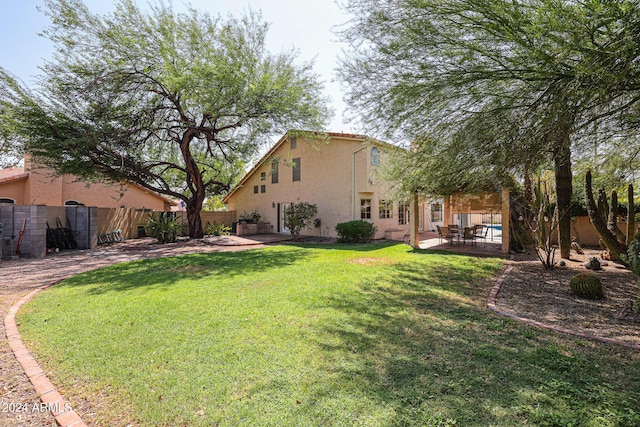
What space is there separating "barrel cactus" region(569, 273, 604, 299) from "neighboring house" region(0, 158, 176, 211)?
20.8 m

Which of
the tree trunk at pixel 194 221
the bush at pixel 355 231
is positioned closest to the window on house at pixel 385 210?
the bush at pixel 355 231

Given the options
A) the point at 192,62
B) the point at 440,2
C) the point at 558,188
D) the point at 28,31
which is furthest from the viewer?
the point at 192,62

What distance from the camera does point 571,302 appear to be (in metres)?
5.80

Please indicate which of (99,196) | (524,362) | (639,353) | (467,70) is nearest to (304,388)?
(524,362)

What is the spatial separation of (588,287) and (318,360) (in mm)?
5881

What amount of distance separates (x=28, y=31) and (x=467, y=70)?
16.3m

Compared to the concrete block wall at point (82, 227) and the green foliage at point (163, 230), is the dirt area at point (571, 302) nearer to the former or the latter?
the green foliage at point (163, 230)

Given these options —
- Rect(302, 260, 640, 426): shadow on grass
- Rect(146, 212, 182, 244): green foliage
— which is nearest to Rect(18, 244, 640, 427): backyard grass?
Rect(302, 260, 640, 426): shadow on grass

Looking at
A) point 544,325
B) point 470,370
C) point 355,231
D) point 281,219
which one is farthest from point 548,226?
point 281,219

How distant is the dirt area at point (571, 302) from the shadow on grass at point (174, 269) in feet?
20.1

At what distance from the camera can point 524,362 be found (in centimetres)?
343

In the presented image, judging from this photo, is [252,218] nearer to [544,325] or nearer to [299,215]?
[299,215]

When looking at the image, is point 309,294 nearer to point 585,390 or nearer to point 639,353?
point 585,390

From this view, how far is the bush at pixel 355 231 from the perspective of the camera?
15.6m
